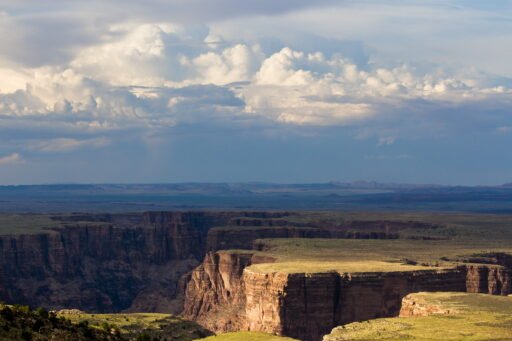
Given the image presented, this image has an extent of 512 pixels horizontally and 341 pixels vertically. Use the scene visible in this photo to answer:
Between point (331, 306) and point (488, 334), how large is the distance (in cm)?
4063

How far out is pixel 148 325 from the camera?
257ft

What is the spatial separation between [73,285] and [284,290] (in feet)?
244

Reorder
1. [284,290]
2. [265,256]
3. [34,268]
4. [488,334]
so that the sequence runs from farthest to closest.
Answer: [34,268] → [265,256] → [284,290] → [488,334]

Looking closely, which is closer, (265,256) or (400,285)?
(400,285)

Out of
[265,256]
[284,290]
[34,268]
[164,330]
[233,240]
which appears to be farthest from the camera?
[233,240]

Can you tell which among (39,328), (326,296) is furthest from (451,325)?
(39,328)

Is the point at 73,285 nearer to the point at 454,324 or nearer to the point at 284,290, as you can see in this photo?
the point at 284,290

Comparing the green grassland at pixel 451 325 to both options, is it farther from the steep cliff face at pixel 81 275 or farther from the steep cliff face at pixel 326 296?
the steep cliff face at pixel 81 275

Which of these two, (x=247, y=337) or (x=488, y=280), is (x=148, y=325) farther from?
(x=488, y=280)

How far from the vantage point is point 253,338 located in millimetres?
76938

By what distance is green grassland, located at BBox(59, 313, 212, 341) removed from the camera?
73812 mm

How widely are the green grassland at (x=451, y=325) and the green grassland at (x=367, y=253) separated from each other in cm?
2440

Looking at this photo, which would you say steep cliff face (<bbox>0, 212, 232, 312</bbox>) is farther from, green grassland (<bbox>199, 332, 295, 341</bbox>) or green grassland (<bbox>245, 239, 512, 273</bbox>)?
green grassland (<bbox>199, 332, 295, 341</bbox>)

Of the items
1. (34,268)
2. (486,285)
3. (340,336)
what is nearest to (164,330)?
(340,336)
